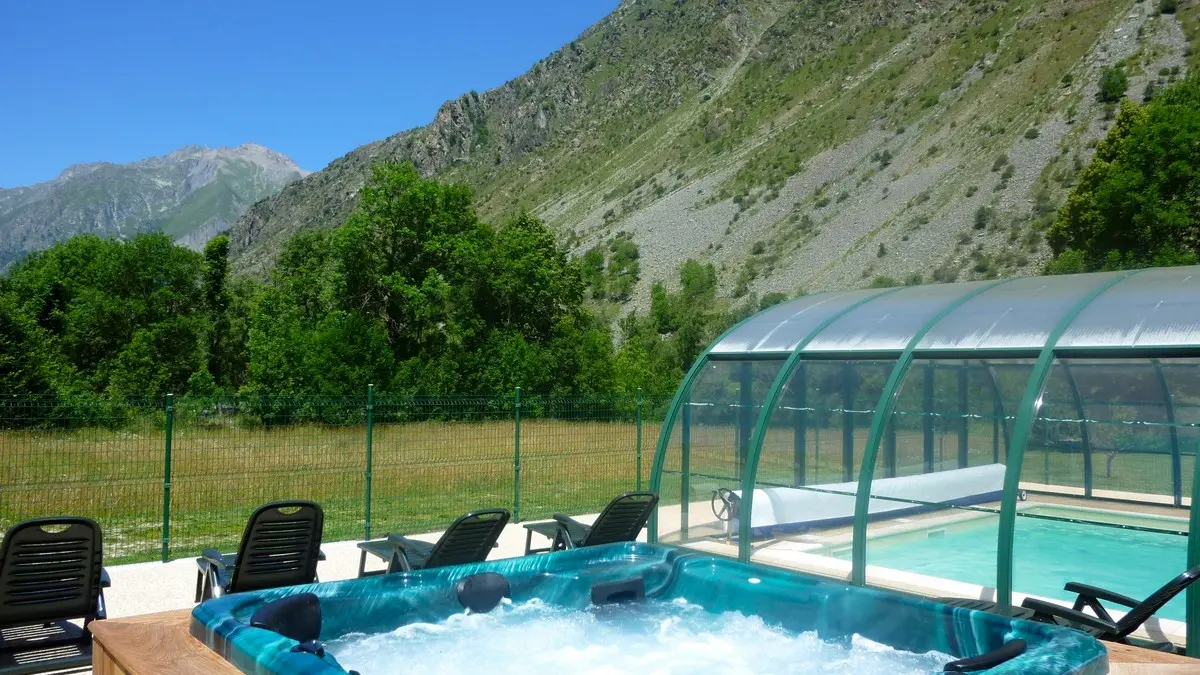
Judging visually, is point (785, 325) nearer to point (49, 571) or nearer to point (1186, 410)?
point (1186, 410)

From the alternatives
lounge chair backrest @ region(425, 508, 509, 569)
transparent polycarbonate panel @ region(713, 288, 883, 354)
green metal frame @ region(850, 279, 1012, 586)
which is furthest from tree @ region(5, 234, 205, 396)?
green metal frame @ region(850, 279, 1012, 586)

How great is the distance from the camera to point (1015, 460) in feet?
24.4

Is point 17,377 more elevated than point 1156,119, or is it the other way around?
point 1156,119

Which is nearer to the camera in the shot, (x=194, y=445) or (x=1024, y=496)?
(x=1024, y=496)

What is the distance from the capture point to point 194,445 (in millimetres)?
11867

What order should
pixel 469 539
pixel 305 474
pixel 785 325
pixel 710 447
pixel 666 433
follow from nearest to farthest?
pixel 469 539
pixel 710 447
pixel 785 325
pixel 666 433
pixel 305 474

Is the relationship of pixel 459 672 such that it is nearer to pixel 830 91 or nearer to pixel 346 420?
pixel 346 420

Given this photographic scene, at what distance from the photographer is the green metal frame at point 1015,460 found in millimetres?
7312

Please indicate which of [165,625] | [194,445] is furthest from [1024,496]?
[194,445]

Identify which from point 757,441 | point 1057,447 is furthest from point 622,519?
point 1057,447

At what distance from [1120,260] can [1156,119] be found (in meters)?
6.11

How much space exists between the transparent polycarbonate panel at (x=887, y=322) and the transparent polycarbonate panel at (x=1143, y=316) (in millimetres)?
1474

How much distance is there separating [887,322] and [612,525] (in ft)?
10.7

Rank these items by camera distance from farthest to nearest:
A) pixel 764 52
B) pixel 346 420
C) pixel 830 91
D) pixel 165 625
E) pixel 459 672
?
pixel 764 52 → pixel 830 91 → pixel 346 420 → pixel 459 672 → pixel 165 625
